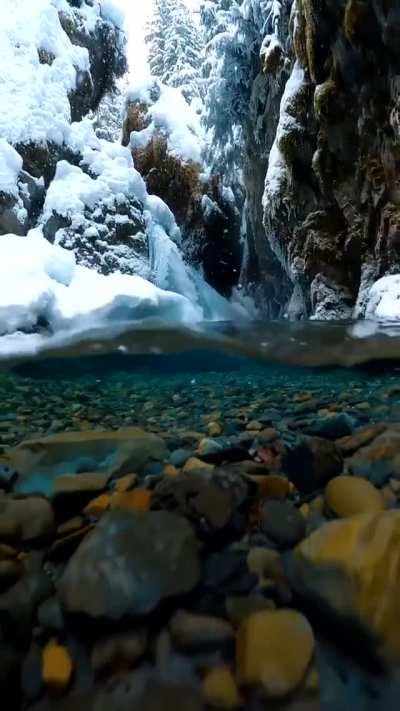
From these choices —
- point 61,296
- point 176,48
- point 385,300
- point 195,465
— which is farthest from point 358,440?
point 176,48

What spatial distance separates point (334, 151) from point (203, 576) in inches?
430

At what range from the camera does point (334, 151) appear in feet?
33.3

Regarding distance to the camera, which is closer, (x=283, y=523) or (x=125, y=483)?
(x=283, y=523)

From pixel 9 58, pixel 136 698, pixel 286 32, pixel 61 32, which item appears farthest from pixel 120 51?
pixel 136 698

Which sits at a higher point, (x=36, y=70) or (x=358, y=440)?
(x=36, y=70)

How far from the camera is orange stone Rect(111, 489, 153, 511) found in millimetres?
1383

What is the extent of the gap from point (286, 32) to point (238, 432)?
1279cm

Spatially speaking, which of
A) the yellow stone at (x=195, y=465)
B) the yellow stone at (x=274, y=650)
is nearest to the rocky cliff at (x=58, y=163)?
the yellow stone at (x=195, y=465)

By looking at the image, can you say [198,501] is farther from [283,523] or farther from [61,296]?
[61,296]

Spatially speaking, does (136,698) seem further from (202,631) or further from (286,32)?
(286,32)

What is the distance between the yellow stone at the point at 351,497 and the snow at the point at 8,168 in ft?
41.0

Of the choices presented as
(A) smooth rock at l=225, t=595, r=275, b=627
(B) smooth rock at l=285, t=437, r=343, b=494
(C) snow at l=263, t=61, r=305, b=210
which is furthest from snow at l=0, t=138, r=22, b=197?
(A) smooth rock at l=225, t=595, r=275, b=627

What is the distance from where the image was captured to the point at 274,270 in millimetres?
15664

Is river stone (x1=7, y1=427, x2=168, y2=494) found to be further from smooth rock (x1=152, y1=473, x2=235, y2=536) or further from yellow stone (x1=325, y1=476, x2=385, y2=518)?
yellow stone (x1=325, y1=476, x2=385, y2=518)
